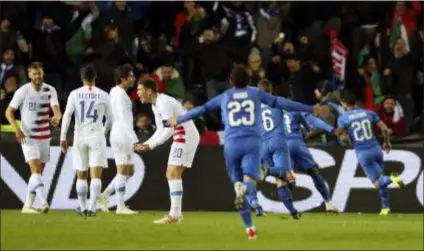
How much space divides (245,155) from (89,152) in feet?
17.6

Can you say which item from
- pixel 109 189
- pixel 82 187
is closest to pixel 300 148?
pixel 109 189

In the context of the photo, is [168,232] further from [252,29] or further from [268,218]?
[252,29]

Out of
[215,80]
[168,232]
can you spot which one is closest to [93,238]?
[168,232]

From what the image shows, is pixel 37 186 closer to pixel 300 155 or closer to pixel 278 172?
pixel 278 172

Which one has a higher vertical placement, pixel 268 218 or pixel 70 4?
pixel 70 4

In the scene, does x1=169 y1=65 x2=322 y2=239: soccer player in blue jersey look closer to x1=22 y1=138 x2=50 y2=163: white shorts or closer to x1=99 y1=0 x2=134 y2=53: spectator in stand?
x1=22 y1=138 x2=50 y2=163: white shorts

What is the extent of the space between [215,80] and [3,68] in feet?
12.7

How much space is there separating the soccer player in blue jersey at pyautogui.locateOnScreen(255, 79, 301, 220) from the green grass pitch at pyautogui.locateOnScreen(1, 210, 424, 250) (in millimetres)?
388

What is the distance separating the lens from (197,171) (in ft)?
79.8

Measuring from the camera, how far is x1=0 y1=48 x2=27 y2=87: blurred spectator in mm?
25141

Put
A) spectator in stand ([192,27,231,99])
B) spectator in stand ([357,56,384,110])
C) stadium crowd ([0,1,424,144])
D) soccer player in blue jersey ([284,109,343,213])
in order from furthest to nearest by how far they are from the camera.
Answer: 1. spectator in stand ([357,56,384,110])
2. spectator in stand ([192,27,231,99])
3. stadium crowd ([0,1,424,144])
4. soccer player in blue jersey ([284,109,343,213])

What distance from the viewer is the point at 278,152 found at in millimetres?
21359

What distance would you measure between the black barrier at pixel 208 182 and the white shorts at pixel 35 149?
Result: 2.35m

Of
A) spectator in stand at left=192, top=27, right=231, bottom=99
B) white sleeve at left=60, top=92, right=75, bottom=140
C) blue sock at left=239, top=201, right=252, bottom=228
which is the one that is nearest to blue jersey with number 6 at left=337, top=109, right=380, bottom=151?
spectator in stand at left=192, top=27, right=231, bottom=99
